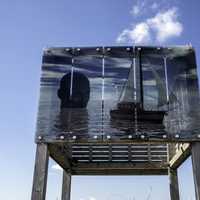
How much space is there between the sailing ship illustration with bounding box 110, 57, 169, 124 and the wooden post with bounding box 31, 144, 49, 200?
169 cm

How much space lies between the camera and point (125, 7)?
7.20 meters

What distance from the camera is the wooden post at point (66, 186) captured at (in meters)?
9.02

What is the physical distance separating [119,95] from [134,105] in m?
0.42

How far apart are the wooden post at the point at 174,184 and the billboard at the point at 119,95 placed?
2.90 meters

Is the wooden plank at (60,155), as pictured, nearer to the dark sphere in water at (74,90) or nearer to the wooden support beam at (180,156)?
the dark sphere in water at (74,90)

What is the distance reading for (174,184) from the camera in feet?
28.9

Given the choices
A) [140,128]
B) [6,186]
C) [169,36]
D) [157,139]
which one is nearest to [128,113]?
[140,128]

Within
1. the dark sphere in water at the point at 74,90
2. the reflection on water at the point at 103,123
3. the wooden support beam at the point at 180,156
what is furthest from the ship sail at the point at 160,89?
the dark sphere in water at the point at 74,90

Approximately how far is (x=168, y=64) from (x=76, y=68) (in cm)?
223

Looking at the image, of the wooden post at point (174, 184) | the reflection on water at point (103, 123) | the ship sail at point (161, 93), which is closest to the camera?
the reflection on water at point (103, 123)

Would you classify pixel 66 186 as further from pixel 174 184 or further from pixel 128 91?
pixel 128 91

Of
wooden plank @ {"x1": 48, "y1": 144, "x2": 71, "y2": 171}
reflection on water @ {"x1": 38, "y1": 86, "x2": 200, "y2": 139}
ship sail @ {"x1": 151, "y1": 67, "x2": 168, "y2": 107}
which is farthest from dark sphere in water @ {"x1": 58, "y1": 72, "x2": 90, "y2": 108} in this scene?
ship sail @ {"x1": 151, "y1": 67, "x2": 168, "y2": 107}

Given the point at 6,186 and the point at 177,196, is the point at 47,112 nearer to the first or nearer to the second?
the point at 177,196

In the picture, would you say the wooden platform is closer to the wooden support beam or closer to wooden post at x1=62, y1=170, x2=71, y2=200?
wooden post at x1=62, y1=170, x2=71, y2=200
